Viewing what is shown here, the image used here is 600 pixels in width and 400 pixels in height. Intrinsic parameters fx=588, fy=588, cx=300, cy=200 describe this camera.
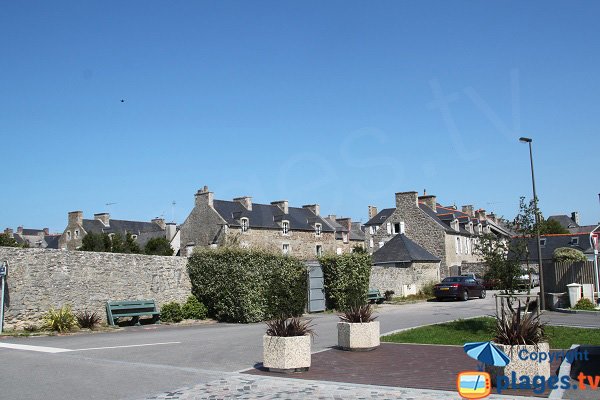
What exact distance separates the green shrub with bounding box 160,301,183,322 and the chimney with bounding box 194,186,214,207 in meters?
33.2

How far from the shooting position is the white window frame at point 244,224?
5416cm

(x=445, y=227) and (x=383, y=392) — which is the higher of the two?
(x=445, y=227)

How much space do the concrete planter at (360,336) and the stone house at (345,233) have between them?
48.0 meters

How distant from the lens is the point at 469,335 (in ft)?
47.3

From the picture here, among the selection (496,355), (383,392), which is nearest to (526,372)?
(496,355)

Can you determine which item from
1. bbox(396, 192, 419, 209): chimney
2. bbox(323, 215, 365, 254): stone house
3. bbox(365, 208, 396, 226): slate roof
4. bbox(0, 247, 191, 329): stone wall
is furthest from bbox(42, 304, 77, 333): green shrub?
bbox(365, 208, 396, 226): slate roof

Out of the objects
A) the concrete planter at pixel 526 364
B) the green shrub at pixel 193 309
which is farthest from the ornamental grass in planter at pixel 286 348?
the green shrub at pixel 193 309

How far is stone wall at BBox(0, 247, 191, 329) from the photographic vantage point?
56.9 ft

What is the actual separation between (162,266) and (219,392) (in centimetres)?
1422

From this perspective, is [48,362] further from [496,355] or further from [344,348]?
[496,355]

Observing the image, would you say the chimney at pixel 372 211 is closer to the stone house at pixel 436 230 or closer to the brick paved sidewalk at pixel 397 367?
the stone house at pixel 436 230

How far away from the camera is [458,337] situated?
46.5ft

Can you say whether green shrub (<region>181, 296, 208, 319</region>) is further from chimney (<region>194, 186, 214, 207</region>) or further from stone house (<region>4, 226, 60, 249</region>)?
stone house (<region>4, 226, 60, 249</region>)

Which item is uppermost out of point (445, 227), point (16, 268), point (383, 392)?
point (445, 227)
